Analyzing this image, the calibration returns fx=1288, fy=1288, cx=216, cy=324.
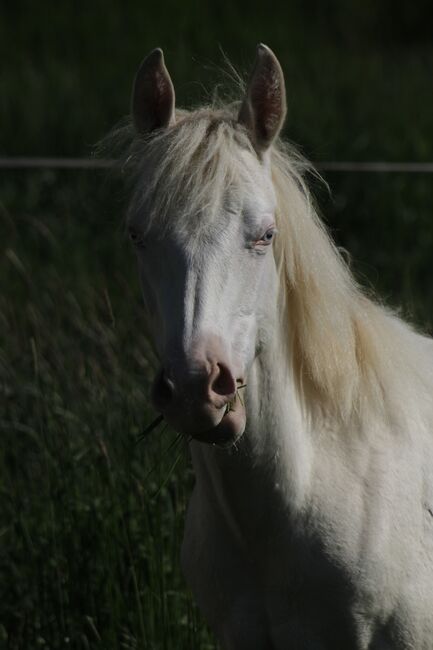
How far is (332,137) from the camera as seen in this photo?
406 inches

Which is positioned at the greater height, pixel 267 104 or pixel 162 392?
pixel 267 104

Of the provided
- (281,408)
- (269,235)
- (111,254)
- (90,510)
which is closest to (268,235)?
(269,235)

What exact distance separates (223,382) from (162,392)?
131mm

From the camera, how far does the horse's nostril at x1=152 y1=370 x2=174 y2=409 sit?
2.73 meters

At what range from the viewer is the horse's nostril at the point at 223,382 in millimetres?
2725

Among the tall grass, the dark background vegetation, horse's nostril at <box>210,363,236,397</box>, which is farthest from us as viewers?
the dark background vegetation

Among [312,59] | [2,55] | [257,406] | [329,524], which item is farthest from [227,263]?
[2,55]

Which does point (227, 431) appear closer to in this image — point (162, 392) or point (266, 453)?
point (162, 392)

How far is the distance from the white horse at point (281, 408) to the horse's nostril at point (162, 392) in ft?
0.61

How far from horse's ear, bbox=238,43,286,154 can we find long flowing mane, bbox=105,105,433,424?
34mm

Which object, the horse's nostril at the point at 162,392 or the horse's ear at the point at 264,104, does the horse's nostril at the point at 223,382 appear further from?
the horse's ear at the point at 264,104

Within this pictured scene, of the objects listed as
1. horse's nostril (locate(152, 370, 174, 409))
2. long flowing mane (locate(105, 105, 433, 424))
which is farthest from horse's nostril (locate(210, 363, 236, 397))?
long flowing mane (locate(105, 105, 433, 424))

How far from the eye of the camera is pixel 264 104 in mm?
3096

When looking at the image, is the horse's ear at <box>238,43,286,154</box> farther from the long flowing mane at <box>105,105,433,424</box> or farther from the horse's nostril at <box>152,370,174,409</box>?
the horse's nostril at <box>152,370,174,409</box>
